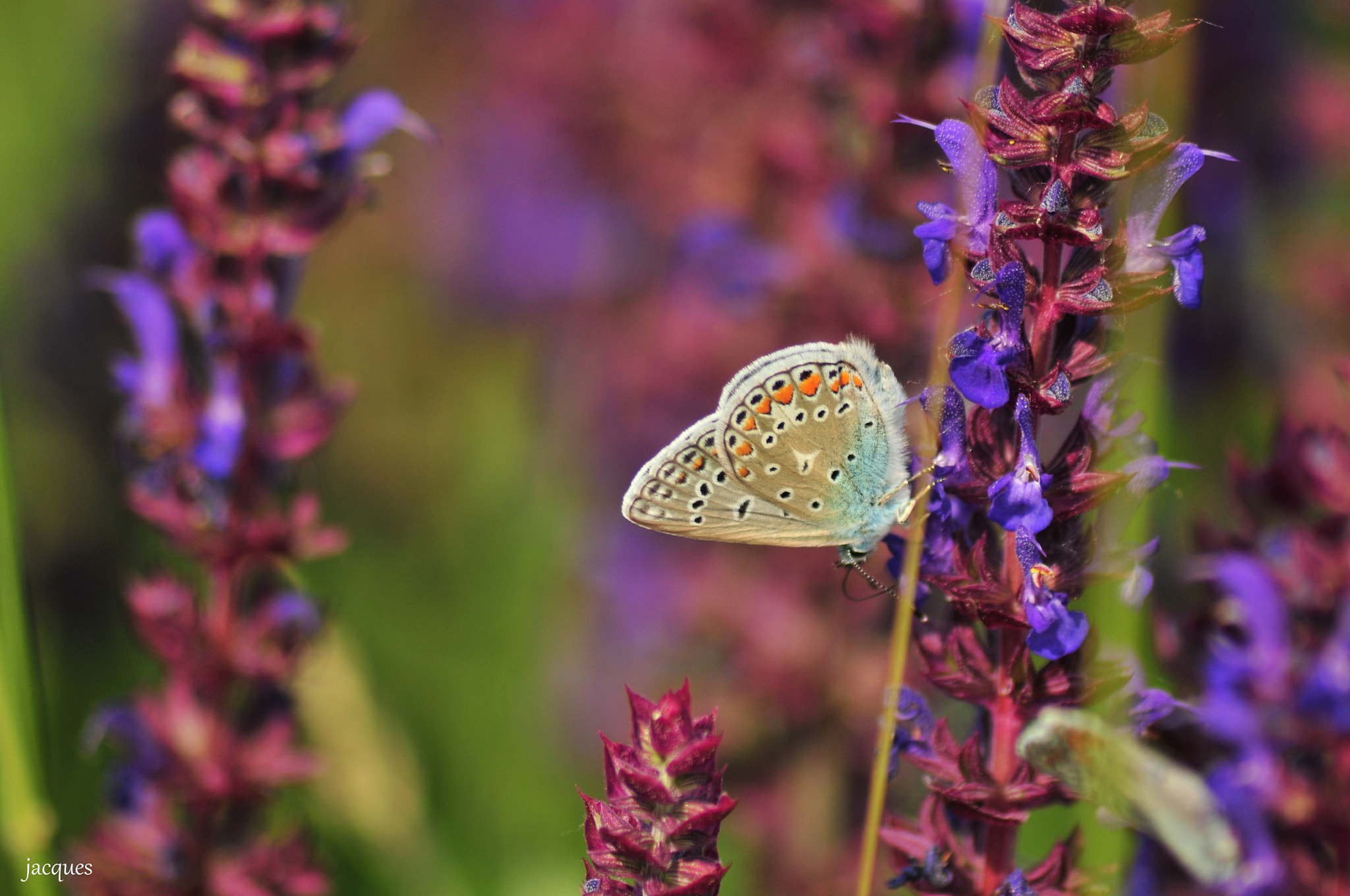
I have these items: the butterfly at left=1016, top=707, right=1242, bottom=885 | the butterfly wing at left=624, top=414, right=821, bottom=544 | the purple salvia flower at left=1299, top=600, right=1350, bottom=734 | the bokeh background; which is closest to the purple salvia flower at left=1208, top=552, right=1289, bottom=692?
the purple salvia flower at left=1299, top=600, right=1350, bottom=734

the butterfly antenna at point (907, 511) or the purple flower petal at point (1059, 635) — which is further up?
the butterfly antenna at point (907, 511)

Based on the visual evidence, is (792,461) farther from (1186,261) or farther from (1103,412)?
(1186,261)

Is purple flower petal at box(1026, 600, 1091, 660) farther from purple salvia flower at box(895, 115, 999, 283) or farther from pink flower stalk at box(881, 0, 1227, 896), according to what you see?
purple salvia flower at box(895, 115, 999, 283)

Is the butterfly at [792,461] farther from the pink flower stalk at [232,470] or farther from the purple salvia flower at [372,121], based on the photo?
the purple salvia flower at [372,121]

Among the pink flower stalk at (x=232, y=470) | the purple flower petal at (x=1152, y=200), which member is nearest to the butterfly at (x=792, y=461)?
the purple flower petal at (x=1152, y=200)

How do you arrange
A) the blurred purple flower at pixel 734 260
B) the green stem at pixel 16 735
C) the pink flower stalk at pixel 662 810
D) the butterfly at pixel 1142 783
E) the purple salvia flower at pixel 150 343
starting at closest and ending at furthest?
the butterfly at pixel 1142 783, the pink flower stalk at pixel 662 810, the green stem at pixel 16 735, the purple salvia flower at pixel 150 343, the blurred purple flower at pixel 734 260

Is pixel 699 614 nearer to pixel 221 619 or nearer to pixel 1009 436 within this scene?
pixel 221 619
